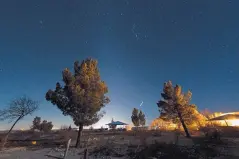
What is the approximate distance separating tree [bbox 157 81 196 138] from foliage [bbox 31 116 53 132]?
47267 millimetres

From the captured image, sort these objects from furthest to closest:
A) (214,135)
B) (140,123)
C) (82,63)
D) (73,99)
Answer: (140,123), (82,63), (73,99), (214,135)

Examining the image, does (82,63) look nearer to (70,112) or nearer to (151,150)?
(70,112)

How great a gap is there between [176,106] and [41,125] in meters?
51.3

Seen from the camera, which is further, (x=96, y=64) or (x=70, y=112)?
(x=96, y=64)

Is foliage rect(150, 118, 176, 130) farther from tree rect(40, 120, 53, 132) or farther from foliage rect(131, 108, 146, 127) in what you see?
tree rect(40, 120, 53, 132)

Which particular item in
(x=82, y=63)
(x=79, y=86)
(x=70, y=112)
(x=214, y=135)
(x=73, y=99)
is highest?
(x=82, y=63)

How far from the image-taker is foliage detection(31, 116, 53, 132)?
57844 millimetres

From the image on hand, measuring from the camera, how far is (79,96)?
19203mm

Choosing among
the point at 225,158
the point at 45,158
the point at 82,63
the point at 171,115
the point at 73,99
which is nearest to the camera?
the point at 225,158

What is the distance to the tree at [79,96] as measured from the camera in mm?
19469

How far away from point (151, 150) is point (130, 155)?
176cm

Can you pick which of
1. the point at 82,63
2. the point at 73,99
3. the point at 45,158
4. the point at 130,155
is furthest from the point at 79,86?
the point at 130,155

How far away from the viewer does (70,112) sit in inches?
784

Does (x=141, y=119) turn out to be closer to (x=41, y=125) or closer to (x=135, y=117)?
(x=135, y=117)
